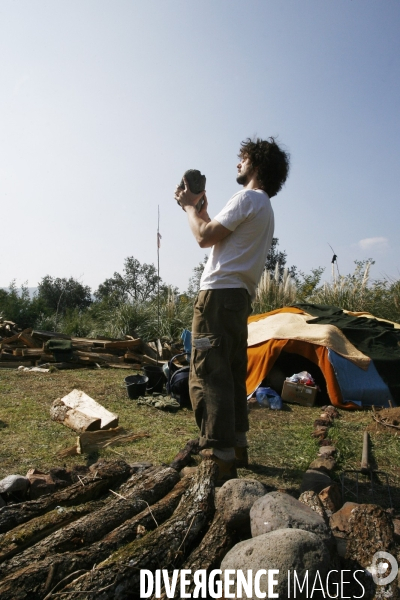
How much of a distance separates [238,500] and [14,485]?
1344 millimetres

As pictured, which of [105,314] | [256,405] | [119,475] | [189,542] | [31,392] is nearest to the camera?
[189,542]

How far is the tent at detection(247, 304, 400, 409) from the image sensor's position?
234 inches

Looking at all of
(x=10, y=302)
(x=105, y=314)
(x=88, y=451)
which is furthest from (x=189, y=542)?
(x=10, y=302)

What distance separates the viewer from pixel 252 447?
4.10 metres

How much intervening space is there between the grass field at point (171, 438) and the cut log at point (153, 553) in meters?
1.03

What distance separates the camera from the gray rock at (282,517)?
6.46 ft

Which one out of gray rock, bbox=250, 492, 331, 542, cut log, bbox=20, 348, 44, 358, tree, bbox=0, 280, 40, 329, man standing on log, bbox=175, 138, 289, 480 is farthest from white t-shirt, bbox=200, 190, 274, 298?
tree, bbox=0, 280, 40, 329

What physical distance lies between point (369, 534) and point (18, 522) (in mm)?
1570

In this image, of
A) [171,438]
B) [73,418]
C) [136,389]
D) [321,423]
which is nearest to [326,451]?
[321,423]

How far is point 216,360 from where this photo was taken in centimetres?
311

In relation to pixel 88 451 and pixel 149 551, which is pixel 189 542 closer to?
pixel 149 551

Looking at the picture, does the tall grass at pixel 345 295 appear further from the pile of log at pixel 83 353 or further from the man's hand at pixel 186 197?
the man's hand at pixel 186 197

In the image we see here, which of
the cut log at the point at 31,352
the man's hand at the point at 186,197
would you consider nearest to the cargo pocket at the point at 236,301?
the man's hand at the point at 186,197

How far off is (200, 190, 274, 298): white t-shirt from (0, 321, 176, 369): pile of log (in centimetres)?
509
